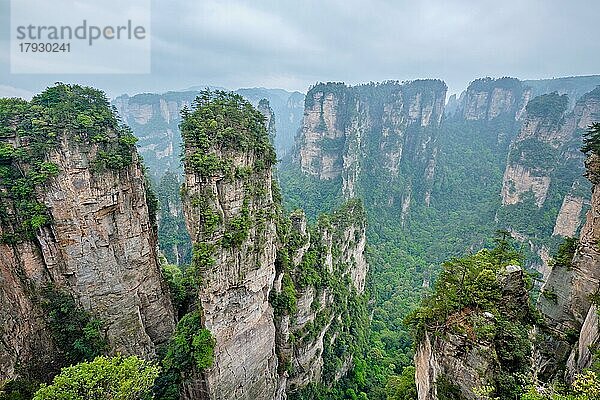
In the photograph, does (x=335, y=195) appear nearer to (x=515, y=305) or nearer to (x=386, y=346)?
(x=386, y=346)

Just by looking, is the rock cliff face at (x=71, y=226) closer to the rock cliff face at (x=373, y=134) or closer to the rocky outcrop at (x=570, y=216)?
the rocky outcrop at (x=570, y=216)

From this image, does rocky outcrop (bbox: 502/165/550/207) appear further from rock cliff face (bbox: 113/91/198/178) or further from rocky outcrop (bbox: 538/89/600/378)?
rock cliff face (bbox: 113/91/198/178)

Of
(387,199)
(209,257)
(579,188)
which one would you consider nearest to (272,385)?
(209,257)

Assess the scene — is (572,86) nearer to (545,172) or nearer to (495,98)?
(495,98)

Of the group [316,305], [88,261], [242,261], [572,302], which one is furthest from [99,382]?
[572,302]

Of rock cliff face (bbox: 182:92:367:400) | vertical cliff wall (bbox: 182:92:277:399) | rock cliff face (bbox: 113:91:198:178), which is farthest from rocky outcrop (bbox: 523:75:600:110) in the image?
rock cliff face (bbox: 113:91:198:178)

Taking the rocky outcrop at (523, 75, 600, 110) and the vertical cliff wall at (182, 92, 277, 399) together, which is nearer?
the vertical cliff wall at (182, 92, 277, 399)
